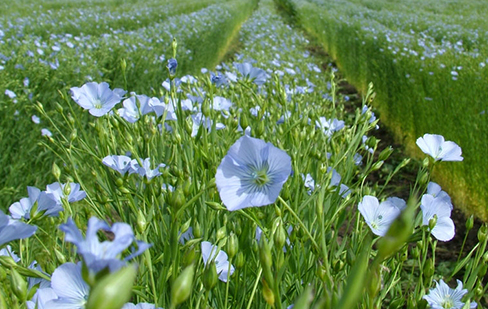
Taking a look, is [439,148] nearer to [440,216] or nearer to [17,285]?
[440,216]

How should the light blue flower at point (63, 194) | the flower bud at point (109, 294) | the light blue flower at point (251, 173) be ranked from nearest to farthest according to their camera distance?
the flower bud at point (109, 294)
the light blue flower at point (251, 173)
the light blue flower at point (63, 194)

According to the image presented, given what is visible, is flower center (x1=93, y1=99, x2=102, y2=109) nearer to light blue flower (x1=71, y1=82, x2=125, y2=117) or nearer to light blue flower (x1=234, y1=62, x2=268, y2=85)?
light blue flower (x1=71, y1=82, x2=125, y2=117)

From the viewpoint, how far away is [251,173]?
0.75m

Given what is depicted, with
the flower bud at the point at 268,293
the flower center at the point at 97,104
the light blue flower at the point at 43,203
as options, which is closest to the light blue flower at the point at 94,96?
the flower center at the point at 97,104

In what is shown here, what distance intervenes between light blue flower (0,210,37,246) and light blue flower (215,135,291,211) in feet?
0.95

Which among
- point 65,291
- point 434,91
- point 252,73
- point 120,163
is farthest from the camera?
point 434,91

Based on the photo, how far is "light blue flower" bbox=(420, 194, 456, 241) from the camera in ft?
2.97

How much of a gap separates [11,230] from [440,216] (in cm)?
82

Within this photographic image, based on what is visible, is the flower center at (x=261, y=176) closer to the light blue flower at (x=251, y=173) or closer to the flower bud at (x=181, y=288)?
the light blue flower at (x=251, y=173)

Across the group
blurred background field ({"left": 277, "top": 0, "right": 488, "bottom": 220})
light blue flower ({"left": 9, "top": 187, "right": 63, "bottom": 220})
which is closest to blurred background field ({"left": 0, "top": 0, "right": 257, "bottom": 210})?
light blue flower ({"left": 9, "top": 187, "right": 63, "bottom": 220})

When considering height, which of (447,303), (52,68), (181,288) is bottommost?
(52,68)

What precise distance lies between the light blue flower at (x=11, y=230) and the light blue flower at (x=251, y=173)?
11.4 inches

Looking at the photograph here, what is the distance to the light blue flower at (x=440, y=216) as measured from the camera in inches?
35.7

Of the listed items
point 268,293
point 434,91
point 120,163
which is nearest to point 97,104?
point 120,163
